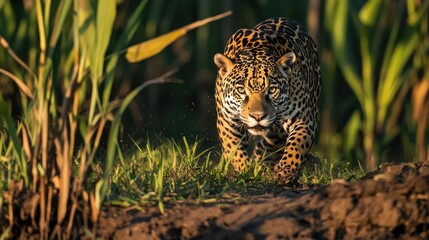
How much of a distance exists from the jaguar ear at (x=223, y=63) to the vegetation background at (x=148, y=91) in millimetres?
602

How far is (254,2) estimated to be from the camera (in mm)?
12570

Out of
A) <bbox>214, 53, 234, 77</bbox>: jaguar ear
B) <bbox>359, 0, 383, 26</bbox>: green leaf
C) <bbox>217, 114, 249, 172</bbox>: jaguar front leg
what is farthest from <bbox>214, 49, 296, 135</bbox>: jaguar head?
<bbox>359, 0, 383, 26</bbox>: green leaf

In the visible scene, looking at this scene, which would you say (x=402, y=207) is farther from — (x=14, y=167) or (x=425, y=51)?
(x=425, y=51)

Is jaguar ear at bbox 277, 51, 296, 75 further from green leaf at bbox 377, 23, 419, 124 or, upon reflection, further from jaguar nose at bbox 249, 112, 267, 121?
green leaf at bbox 377, 23, 419, 124

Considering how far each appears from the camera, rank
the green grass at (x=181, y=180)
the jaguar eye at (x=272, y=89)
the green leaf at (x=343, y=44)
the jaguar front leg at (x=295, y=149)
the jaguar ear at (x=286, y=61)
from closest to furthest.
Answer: the green grass at (x=181, y=180)
the jaguar front leg at (x=295, y=149)
the jaguar eye at (x=272, y=89)
the jaguar ear at (x=286, y=61)
the green leaf at (x=343, y=44)

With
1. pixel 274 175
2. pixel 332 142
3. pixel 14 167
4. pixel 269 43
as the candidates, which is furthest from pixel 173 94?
pixel 14 167

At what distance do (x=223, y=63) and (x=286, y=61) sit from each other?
41cm

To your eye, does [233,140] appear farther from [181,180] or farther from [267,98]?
[181,180]

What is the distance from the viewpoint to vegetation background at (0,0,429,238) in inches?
184

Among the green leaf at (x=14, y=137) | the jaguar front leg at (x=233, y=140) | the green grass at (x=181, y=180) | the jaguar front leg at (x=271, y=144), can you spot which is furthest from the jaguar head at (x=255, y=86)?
the green leaf at (x=14, y=137)

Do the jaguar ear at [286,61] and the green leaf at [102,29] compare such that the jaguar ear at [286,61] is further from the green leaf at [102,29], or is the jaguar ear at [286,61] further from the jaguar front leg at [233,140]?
the green leaf at [102,29]

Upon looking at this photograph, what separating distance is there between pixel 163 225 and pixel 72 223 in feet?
1.30

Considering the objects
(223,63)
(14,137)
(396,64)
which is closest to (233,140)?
(223,63)

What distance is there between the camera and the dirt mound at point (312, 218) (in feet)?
15.8
